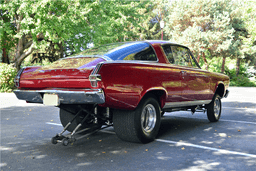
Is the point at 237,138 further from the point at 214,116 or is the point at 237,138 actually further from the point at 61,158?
the point at 61,158

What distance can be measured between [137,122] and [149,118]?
0.52 meters

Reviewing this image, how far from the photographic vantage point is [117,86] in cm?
405

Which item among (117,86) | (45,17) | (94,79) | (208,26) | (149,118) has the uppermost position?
(208,26)

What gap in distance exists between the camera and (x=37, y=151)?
4391mm

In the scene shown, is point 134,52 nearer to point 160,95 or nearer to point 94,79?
point 160,95

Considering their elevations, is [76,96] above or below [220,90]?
above

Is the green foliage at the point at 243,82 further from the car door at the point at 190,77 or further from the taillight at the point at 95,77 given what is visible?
the taillight at the point at 95,77

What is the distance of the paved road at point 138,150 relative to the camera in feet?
12.1

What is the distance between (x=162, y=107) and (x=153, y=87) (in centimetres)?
64

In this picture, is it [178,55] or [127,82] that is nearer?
[127,82]

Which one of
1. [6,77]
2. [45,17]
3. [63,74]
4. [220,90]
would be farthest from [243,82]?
[63,74]

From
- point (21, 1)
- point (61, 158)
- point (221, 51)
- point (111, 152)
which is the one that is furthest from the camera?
point (221, 51)

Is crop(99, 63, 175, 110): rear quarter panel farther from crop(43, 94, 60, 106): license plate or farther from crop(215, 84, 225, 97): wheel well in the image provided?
crop(215, 84, 225, 97): wheel well

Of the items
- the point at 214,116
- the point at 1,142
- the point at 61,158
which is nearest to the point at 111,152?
the point at 61,158
